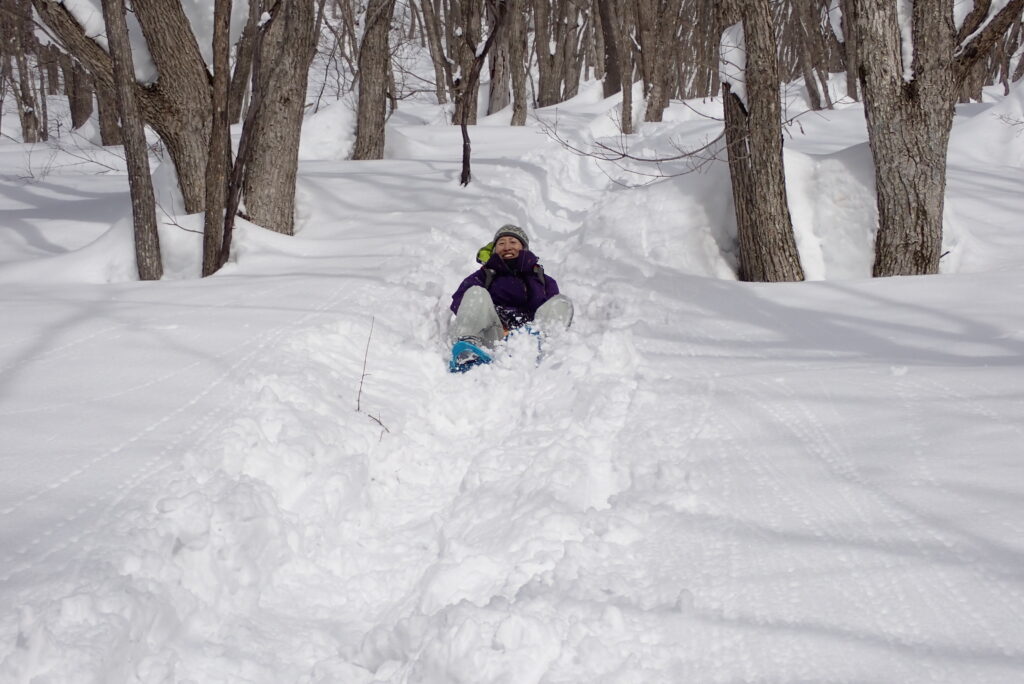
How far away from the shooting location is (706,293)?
5.52 meters

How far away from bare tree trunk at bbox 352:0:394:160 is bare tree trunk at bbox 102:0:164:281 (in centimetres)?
495

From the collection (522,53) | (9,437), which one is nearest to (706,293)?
(9,437)

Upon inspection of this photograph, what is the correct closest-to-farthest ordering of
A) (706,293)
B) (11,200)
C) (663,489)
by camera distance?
(663,489), (706,293), (11,200)

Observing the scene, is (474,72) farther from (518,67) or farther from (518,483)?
(518,483)

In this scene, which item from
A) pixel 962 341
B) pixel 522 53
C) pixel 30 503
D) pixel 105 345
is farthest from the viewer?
pixel 522 53

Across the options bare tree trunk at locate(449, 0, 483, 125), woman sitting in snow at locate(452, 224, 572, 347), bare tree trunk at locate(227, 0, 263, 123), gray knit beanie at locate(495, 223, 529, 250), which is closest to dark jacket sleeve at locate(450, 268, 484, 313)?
woman sitting in snow at locate(452, 224, 572, 347)

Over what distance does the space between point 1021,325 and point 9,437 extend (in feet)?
15.8

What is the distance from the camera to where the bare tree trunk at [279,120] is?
7035 millimetres

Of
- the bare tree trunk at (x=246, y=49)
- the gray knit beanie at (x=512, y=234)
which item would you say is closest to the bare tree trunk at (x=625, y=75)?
the bare tree trunk at (x=246, y=49)

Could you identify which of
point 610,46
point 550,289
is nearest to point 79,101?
point 610,46

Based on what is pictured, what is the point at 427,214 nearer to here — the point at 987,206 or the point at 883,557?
the point at 987,206

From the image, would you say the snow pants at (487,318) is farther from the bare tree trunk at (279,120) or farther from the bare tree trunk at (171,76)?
the bare tree trunk at (171,76)

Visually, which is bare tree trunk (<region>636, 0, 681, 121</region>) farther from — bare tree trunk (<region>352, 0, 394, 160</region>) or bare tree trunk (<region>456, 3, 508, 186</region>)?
bare tree trunk (<region>456, 3, 508, 186</region>)

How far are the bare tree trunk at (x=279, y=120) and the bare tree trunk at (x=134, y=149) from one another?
1056mm
